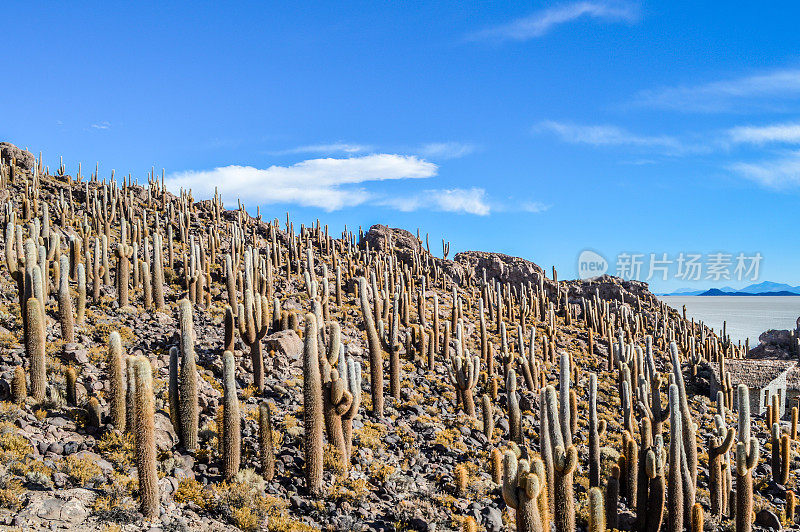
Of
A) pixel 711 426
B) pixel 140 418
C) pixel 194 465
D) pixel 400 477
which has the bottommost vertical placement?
pixel 711 426

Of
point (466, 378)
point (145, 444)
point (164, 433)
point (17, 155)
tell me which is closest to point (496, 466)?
point (466, 378)

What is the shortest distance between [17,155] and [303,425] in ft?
108

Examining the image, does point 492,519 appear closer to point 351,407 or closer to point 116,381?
point 351,407

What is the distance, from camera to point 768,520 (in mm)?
14125

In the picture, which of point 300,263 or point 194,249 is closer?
point 194,249

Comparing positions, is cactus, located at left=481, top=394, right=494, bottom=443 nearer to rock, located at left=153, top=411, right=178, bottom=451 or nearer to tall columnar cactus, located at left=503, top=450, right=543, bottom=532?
tall columnar cactus, located at left=503, top=450, right=543, bottom=532

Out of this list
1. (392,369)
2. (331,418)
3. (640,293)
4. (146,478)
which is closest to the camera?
(146,478)

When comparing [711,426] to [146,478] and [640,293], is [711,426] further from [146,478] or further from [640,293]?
[640,293]

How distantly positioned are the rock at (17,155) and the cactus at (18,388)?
28220 millimetres

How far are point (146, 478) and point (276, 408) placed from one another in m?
5.56

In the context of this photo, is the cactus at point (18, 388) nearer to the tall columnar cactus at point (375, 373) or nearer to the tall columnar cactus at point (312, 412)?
the tall columnar cactus at point (312, 412)

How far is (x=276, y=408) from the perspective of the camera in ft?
50.2

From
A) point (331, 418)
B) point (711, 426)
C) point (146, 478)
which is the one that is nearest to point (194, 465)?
point (146, 478)

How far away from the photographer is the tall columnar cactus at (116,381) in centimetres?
1103
